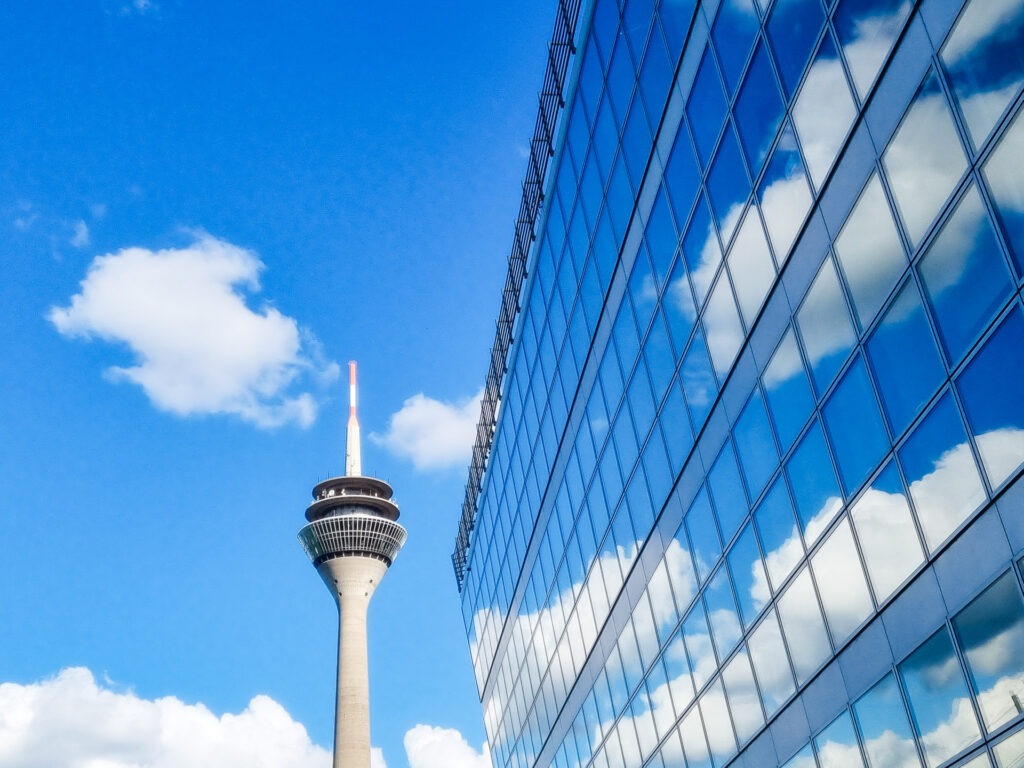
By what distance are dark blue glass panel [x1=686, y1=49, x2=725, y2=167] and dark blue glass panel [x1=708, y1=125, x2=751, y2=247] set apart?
0.39m

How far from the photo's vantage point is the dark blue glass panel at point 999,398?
10859 mm

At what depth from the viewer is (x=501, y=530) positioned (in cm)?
4109

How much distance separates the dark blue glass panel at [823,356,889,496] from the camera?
13992 millimetres

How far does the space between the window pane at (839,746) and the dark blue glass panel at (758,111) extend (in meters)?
8.95

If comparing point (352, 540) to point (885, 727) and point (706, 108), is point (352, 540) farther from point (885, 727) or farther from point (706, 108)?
point (885, 727)

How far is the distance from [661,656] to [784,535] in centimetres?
733

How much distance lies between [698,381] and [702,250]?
8.46 feet

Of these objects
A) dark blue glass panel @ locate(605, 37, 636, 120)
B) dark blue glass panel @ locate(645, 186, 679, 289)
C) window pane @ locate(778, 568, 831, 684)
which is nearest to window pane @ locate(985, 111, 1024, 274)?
window pane @ locate(778, 568, 831, 684)

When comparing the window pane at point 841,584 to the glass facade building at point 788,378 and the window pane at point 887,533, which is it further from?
the window pane at point 887,533

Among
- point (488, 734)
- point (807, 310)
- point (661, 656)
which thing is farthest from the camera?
point (488, 734)

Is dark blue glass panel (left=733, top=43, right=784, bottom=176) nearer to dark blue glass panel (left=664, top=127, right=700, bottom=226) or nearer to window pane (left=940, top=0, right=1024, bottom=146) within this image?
dark blue glass panel (left=664, top=127, right=700, bottom=226)

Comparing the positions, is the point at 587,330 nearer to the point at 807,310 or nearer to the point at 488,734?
the point at 807,310

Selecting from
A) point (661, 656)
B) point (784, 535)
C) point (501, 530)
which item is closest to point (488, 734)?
point (501, 530)

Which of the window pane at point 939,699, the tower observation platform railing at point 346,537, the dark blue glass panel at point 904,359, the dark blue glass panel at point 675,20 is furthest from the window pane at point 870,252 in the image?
the tower observation platform railing at point 346,537
